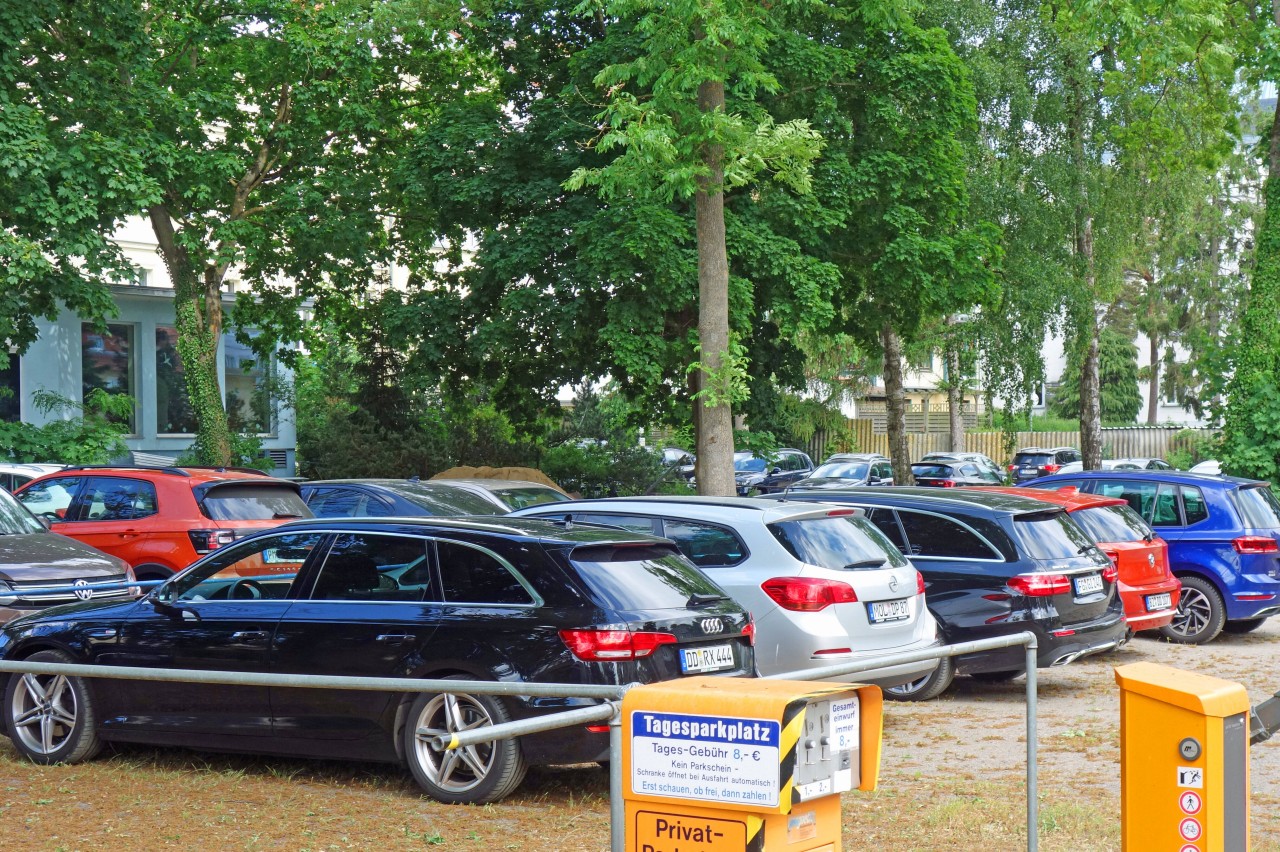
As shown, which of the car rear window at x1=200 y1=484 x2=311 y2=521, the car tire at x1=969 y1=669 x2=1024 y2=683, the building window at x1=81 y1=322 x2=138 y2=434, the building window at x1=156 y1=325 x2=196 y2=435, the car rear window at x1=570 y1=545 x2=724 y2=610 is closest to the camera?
the car rear window at x1=570 y1=545 x2=724 y2=610

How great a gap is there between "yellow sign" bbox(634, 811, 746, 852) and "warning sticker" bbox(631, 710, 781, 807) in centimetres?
7

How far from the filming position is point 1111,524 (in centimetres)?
1335

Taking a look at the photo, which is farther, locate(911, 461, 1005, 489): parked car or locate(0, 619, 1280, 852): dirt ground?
locate(911, 461, 1005, 489): parked car

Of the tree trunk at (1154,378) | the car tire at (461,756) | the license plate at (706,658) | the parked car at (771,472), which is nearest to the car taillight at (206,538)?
the car tire at (461,756)

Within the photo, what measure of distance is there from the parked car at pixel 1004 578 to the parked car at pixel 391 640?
3835 mm

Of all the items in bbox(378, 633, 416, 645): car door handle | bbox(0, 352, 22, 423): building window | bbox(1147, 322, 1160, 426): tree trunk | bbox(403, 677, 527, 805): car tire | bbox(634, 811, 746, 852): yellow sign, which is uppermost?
bbox(1147, 322, 1160, 426): tree trunk

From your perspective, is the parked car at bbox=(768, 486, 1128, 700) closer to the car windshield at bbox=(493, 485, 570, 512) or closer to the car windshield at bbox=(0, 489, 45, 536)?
the car windshield at bbox=(493, 485, 570, 512)

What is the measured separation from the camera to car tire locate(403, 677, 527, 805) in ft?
24.5

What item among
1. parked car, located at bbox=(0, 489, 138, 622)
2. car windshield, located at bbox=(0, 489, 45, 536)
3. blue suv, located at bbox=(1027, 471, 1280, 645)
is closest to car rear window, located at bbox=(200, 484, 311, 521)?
car windshield, located at bbox=(0, 489, 45, 536)

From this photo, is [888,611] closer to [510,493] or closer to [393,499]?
[393,499]

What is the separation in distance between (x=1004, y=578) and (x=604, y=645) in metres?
5.08

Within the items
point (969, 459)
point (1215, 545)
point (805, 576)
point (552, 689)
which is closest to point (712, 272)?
point (1215, 545)

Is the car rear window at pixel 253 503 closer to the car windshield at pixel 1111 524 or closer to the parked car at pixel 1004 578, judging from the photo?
the parked car at pixel 1004 578

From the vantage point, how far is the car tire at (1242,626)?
605 inches
